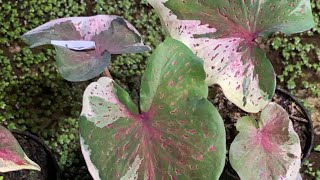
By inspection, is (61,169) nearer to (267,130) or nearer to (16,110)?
(16,110)

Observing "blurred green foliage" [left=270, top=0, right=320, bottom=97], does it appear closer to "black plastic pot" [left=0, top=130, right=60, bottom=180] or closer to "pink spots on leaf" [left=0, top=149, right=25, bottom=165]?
"black plastic pot" [left=0, top=130, right=60, bottom=180]

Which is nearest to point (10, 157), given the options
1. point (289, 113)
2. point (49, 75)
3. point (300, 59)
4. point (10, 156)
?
point (10, 156)

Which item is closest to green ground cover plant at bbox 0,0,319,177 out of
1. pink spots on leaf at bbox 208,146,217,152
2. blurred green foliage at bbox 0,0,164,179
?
blurred green foliage at bbox 0,0,164,179

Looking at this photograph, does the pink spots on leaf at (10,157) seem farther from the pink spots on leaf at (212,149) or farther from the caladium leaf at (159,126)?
the pink spots on leaf at (212,149)

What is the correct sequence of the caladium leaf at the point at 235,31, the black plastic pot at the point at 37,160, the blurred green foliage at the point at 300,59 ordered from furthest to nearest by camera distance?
the blurred green foliage at the point at 300,59 → the black plastic pot at the point at 37,160 → the caladium leaf at the point at 235,31

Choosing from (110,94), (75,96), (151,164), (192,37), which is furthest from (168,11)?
→ (75,96)

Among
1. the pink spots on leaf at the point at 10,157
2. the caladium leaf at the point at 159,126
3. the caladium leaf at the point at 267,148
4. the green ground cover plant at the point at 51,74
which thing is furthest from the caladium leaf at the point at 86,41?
the green ground cover plant at the point at 51,74
